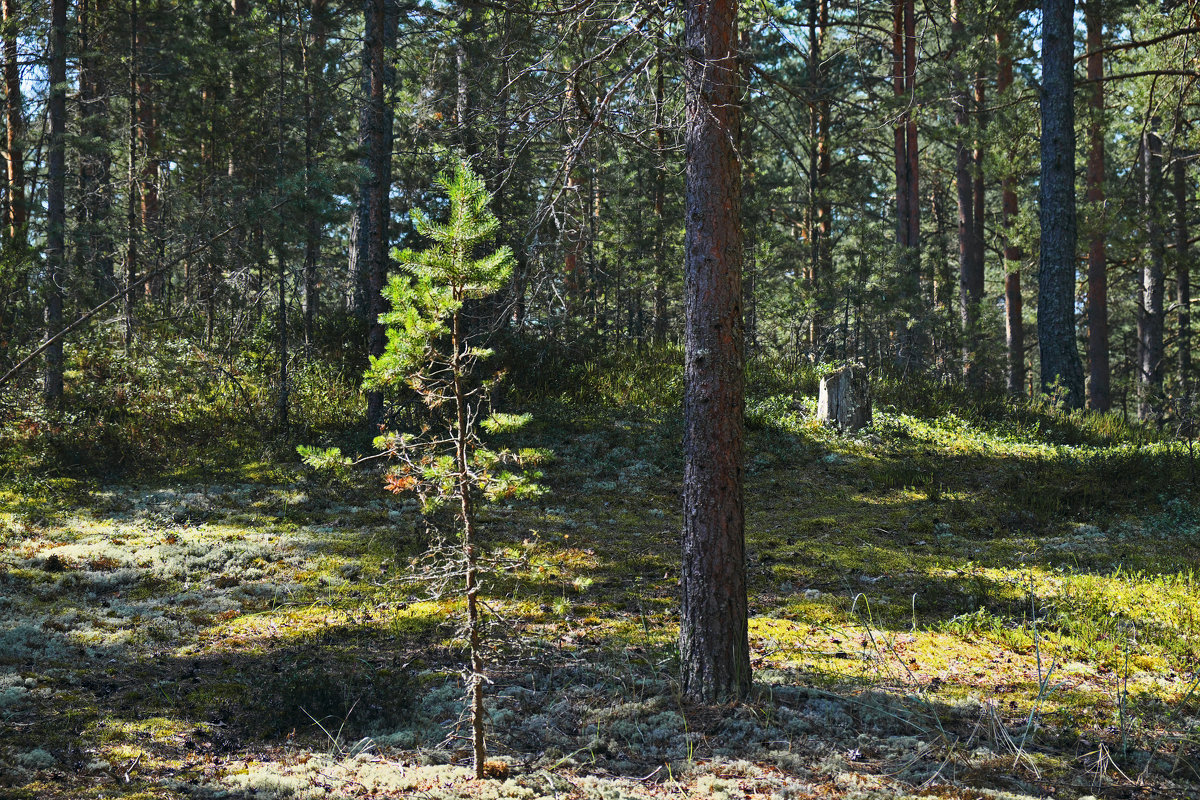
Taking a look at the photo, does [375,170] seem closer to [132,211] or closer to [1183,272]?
[132,211]

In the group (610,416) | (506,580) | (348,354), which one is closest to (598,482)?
(610,416)

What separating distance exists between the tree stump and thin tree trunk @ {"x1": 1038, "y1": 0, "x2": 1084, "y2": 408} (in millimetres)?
3246

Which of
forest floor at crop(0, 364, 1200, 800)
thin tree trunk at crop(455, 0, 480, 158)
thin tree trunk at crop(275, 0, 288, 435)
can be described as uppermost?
→ thin tree trunk at crop(455, 0, 480, 158)

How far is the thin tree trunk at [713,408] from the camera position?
411cm

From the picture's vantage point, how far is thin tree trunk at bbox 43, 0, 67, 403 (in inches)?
418

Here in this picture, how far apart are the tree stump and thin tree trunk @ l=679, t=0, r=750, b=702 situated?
7.36 m

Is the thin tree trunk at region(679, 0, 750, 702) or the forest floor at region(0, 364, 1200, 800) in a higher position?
the thin tree trunk at region(679, 0, 750, 702)

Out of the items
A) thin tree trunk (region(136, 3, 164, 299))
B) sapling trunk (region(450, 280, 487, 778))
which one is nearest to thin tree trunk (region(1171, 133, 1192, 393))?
sapling trunk (region(450, 280, 487, 778))

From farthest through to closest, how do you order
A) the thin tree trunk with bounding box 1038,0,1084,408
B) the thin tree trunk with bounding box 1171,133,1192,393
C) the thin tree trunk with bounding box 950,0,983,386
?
the thin tree trunk with bounding box 1171,133,1192,393
the thin tree trunk with bounding box 950,0,983,386
the thin tree trunk with bounding box 1038,0,1084,408

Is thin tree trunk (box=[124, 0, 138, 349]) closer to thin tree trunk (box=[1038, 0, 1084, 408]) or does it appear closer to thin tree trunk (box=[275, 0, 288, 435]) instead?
thin tree trunk (box=[275, 0, 288, 435])

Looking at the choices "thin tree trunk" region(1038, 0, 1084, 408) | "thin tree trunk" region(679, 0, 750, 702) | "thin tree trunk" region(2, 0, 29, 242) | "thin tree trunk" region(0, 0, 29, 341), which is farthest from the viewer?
"thin tree trunk" region(2, 0, 29, 242)

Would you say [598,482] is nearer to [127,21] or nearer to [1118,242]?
[1118,242]

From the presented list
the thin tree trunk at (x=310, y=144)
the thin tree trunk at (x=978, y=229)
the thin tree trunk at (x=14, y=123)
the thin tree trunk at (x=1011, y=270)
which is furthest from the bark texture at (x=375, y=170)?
the thin tree trunk at (x=1011, y=270)

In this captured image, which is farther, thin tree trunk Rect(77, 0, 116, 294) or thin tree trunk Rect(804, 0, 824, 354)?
thin tree trunk Rect(804, 0, 824, 354)
